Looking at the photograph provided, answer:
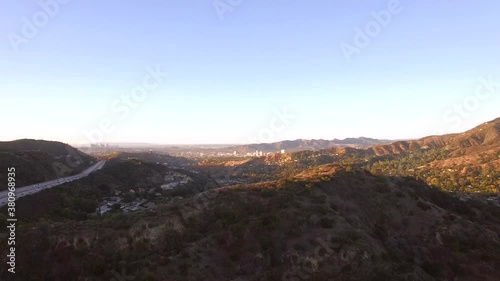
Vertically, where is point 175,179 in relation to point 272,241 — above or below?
below

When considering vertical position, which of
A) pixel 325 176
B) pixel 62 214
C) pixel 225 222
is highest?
pixel 325 176

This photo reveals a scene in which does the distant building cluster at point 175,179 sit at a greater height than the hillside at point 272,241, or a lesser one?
lesser

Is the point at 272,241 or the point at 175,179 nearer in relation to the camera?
the point at 272,241

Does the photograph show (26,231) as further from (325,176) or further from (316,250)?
(325,176)

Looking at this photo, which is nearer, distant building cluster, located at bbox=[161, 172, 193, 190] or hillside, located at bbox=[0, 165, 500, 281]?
hillside, located at bbox=[0, 165, 500, 281]

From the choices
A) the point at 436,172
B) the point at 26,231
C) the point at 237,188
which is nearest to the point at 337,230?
the point at 237,188

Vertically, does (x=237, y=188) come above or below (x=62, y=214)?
above

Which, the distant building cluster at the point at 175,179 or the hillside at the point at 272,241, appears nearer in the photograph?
the hillside at the point at 272,241

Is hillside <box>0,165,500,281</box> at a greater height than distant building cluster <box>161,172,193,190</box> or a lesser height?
greater
